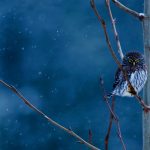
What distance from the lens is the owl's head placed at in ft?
5.86

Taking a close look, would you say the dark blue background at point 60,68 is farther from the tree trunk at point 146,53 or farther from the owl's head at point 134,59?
the tree trunk at point 146,53

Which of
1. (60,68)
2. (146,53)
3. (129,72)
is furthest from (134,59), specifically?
(60,68)

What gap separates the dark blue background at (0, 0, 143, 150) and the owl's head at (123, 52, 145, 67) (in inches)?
155

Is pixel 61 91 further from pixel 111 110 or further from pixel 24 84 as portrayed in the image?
pixel 111 110

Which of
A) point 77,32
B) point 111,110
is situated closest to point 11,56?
point 77,32

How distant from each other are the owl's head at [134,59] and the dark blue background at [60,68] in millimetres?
3938

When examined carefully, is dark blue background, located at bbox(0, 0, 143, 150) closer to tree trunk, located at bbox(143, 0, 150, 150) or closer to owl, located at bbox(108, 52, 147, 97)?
owl, located at bbox(108, 52, 147, 97)

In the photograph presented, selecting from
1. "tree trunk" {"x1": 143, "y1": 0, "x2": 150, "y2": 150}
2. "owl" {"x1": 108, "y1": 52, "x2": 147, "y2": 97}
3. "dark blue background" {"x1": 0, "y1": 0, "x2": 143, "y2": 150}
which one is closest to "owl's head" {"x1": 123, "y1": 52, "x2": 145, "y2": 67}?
"owl" {"x1": 108, "y1": 52, "x2": 147, "y2": 97}

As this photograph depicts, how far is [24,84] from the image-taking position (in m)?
5.96

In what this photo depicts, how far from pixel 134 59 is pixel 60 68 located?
4243 mm

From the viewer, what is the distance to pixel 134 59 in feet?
6.11

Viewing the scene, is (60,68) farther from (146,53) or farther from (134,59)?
(146,53)

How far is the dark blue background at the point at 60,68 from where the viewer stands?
5.95 meters

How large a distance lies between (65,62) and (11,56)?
58cm
